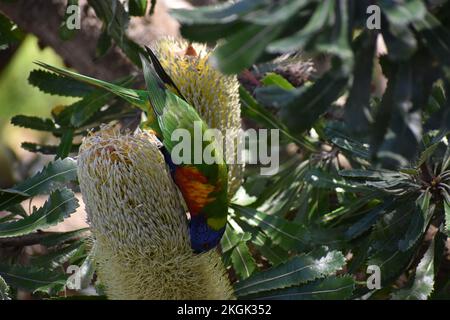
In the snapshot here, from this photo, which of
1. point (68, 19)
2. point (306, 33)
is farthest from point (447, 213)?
point (68, 19)

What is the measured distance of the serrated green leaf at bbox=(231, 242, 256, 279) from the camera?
73.1 inches

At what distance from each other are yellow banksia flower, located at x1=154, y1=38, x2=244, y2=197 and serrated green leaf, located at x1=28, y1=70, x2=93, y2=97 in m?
0.49

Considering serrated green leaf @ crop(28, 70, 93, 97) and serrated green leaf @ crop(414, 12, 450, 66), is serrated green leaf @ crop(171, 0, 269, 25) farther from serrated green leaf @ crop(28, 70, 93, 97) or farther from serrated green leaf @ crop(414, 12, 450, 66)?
serrated green leaf @ crop(28, 70, 93, 97)

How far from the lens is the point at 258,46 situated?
1.01 m

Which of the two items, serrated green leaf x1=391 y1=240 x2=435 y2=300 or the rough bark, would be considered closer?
serrated green leaf x1=391 y1=240 x2=435 y2=300

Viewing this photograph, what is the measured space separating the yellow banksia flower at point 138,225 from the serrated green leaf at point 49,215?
166 millimetres

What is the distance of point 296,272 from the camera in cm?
163

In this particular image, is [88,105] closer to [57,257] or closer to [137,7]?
[137,7]

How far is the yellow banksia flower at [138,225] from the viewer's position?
1.48 m

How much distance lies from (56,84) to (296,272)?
107 cm

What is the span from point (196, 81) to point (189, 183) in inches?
12.6

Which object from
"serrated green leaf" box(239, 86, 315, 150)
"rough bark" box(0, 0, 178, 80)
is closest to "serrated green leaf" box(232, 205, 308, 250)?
"serrated green leaf" box(239, 86, 315, 150)

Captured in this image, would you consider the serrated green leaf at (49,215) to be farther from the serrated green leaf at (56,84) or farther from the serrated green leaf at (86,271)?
the serrated green leaf at (56,84)
